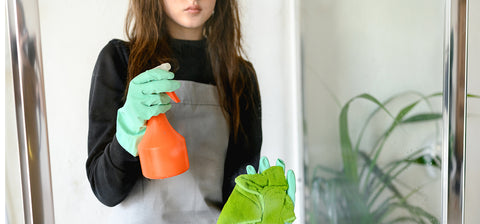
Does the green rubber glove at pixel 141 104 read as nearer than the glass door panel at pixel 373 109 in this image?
Yes

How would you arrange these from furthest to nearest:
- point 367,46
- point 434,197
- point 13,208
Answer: point 367,46, point 434,197, point 13,208

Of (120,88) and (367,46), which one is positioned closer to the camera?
(120,88)

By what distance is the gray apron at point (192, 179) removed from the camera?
733 mm

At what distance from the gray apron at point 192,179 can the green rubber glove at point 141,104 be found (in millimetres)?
69

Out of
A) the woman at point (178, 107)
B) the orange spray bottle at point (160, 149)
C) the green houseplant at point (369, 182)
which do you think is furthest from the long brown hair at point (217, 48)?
the green houseplant at point (369, 182)

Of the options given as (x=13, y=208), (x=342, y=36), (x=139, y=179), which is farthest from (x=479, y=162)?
(x=13, y=208)

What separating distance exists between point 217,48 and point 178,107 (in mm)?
151

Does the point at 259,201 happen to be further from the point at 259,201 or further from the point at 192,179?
the point at 192,179

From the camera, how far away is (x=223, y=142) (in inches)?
31.5

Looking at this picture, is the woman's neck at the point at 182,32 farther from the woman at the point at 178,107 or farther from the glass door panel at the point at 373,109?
the glass door panel at the point at 373,109

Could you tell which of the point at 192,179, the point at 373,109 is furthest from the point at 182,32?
the point at 373,109

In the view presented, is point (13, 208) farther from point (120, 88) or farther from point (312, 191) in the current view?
point (312, 191)

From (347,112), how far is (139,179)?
1.68 ft

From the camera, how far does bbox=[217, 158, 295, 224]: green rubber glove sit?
2.38 ft
